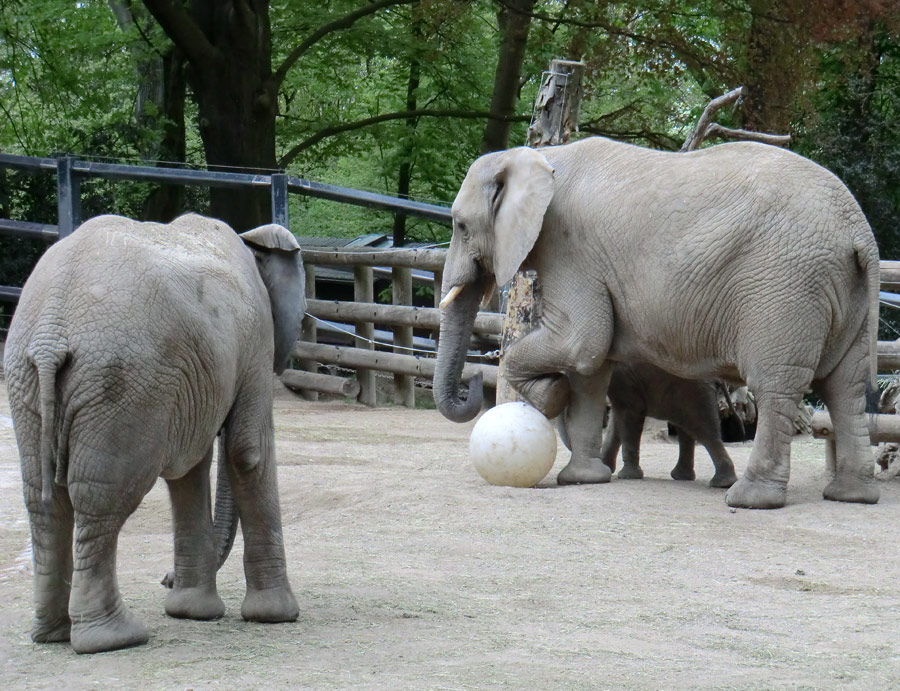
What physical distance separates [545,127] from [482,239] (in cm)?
195

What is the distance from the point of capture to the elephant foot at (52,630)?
4.40m

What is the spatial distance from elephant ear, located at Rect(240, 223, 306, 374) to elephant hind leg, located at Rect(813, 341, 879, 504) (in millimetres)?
3739

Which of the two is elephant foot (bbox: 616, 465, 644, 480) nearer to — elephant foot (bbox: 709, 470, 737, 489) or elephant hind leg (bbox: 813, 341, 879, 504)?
elephant foot (bbox: 709, 470, 737, 489)

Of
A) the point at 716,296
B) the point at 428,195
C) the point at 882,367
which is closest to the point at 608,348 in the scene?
the point at 716,296

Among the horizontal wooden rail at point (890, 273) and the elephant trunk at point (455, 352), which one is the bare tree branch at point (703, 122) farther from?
the elephant trunk at point (455, 352)

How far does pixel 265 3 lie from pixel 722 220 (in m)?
9.83

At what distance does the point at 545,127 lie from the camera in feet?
32.3

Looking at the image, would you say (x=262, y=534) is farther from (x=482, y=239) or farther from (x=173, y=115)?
(x=173, y=115)

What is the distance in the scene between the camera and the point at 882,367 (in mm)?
9820

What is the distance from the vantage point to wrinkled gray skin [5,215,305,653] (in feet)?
13.1

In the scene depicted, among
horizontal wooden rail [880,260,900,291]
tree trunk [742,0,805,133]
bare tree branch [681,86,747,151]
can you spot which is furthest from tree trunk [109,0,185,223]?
horizontal wooden rail [880,260,900,291]

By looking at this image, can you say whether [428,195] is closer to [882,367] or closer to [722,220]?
[882,367]

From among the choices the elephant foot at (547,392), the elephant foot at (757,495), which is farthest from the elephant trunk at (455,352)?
A: the elephant foot at (757,495)

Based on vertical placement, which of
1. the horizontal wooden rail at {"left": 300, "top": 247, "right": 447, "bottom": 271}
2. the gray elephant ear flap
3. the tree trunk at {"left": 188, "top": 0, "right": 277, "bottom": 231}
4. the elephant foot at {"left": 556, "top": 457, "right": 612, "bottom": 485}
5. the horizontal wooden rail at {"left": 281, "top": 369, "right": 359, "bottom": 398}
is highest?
the tree trunk at {"left": 188, "top": 0, "right": 277, "bottom": 231}
